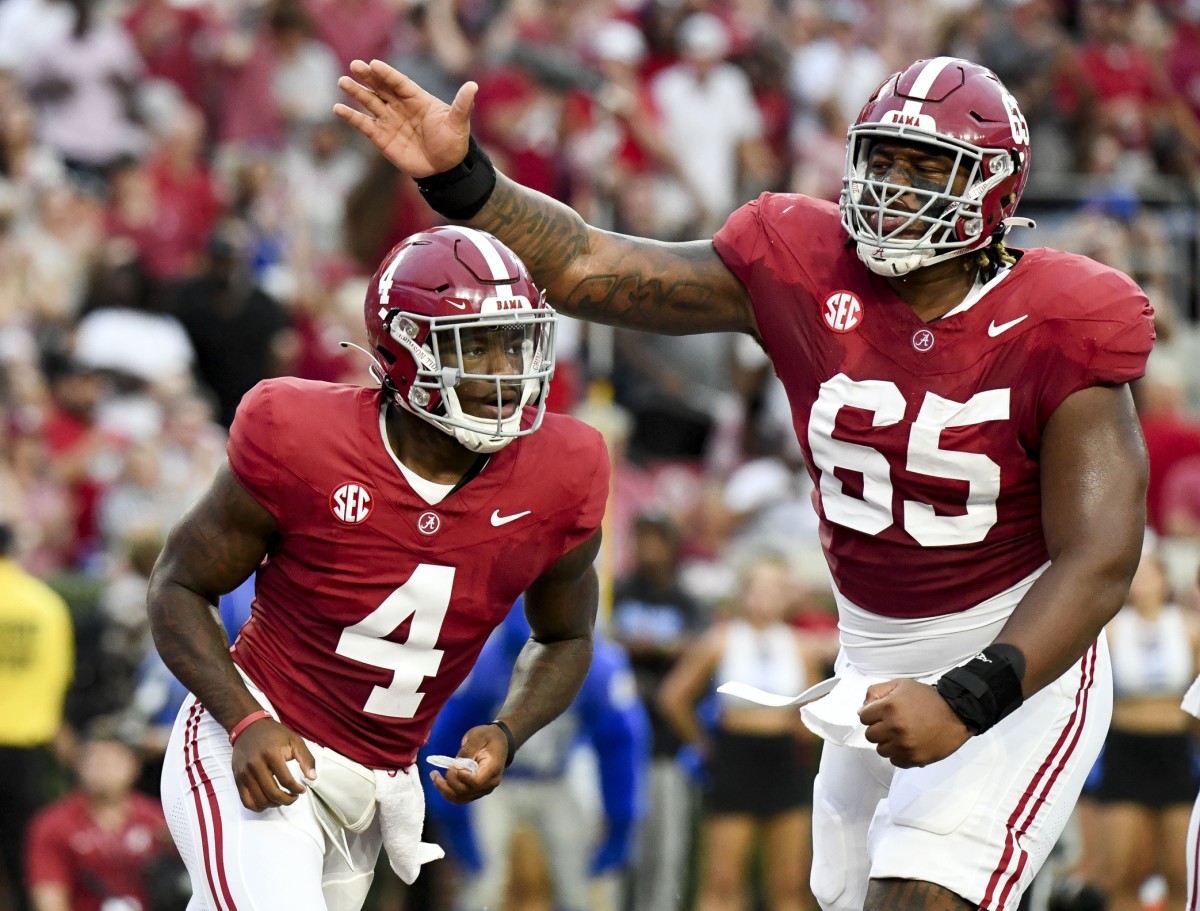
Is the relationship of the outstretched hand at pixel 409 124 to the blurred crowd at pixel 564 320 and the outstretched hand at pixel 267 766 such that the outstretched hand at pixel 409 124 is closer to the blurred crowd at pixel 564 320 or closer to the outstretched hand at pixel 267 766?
the outstretched hand at pixel 267 766

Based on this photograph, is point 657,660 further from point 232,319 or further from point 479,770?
point 479,770

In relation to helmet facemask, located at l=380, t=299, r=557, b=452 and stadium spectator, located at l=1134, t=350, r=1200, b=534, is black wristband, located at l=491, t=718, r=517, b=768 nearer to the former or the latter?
helmet facemask, located at l=380, t=299, r=557, b=452

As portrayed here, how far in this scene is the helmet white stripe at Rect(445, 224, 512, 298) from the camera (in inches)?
158

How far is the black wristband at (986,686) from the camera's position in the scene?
11.9 feet

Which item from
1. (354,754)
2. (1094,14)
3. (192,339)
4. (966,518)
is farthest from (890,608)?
(1094,14)

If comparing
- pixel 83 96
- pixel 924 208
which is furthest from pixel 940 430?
pixel 83 96

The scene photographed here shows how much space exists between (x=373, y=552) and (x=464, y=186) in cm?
87

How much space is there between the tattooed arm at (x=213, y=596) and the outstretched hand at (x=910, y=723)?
1.17 metres

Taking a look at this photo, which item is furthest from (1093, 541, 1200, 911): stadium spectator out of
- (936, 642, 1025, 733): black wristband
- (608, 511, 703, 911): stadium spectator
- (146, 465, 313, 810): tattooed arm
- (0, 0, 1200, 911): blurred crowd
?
(146, 465, 313, 810): tattooed arm

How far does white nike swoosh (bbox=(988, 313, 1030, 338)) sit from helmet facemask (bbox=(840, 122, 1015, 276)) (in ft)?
0.55

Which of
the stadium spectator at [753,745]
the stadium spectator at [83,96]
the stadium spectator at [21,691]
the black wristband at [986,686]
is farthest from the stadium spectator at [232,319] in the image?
the black wristband at [986,686]

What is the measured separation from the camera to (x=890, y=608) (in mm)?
4250

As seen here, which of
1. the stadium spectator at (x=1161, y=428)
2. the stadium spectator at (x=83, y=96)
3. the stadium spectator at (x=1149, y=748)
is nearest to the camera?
the stadium spectator at (x=1149, y=748)

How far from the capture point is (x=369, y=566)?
4.03 m
